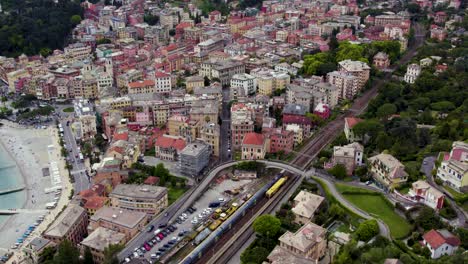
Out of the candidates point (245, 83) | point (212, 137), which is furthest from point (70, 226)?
point (245, 83)

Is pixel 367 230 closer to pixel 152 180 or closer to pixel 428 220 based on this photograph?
pixel 428 220

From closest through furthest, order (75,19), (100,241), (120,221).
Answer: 1. (100,241)
2. (120,221)
3. (75,19)

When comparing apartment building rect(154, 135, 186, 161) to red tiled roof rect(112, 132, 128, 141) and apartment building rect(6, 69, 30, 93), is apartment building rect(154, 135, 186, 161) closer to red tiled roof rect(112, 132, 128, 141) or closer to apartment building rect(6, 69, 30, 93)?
red tiled roof rect(112, 132, 128, 141)

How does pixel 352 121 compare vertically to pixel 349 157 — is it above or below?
above

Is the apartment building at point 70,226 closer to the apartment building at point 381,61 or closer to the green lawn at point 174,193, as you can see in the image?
the green lawn at point 174,193

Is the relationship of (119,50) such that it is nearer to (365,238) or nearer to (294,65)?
(294,65)

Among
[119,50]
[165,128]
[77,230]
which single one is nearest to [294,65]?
[165,128]

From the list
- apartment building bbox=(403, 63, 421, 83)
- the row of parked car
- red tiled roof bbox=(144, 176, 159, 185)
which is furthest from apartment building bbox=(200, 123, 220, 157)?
apartment building bbox=(403, 63, 421, 83)
